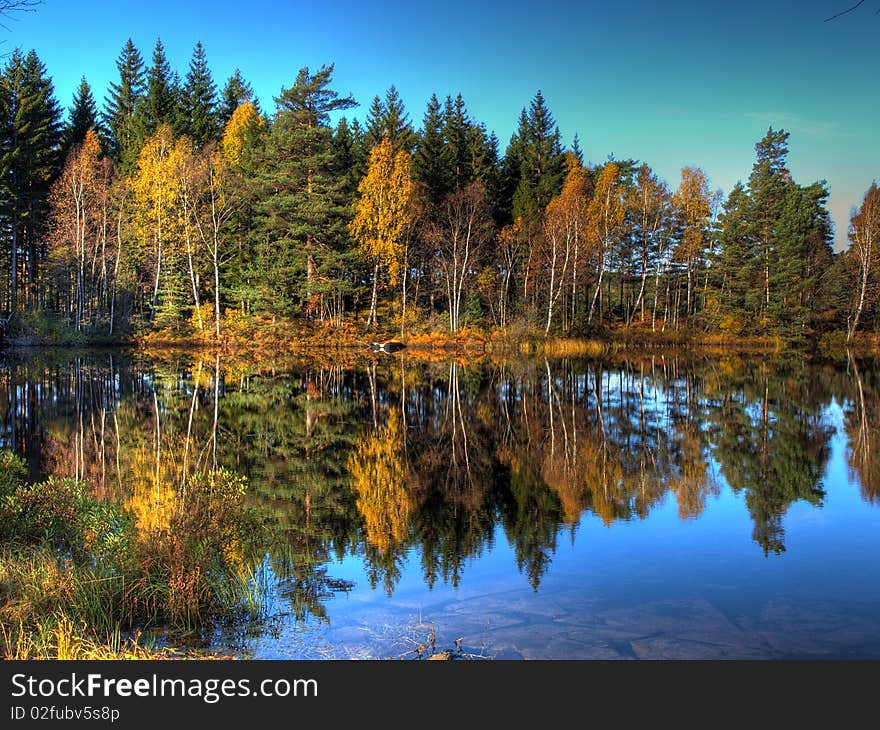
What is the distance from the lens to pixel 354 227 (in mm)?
50344

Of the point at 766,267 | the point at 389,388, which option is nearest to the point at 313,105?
the point at 389,388

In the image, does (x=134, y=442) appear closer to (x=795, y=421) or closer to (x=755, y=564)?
(x=755, y=564)

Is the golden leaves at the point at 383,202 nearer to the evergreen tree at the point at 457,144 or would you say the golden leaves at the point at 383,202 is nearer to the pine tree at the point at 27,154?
the evergreen tree at the point at 457,144

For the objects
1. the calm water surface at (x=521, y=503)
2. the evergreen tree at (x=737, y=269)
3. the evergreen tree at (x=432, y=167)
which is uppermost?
the evergreen tree at (x=432, y=167)

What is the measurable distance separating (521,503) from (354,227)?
134 ft

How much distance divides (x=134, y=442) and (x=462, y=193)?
38.4 metres

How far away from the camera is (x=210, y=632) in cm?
682

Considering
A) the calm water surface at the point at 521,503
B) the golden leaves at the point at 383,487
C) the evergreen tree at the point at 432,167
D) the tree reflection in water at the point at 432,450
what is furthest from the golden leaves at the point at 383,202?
the golden leaves at the point at 383,487

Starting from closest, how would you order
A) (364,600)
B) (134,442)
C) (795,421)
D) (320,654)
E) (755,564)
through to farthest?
(320,654)
(364,600)
(755,564)
(134,442)
(795,421)

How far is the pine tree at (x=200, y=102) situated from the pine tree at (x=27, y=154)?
10305 millimetres

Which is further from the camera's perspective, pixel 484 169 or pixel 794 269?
pixel 484 169

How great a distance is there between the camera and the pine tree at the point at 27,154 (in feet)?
161

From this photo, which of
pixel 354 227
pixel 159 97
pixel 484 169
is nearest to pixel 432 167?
pixel 484 169

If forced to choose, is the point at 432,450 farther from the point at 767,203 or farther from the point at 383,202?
the point at 767,203
